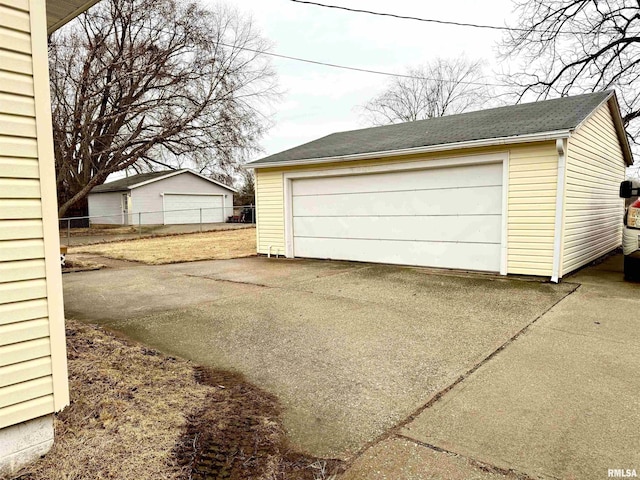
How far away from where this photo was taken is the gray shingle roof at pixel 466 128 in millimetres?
6992

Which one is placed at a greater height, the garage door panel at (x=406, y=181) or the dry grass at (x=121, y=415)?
the garage door panel at (x=406, y=181)

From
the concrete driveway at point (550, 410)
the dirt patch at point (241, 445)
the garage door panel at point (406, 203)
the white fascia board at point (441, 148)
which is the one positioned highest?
the white fascia board at point (441, 148)

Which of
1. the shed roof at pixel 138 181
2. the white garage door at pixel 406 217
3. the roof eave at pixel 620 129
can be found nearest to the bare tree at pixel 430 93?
the shed roof at pixel 138 181

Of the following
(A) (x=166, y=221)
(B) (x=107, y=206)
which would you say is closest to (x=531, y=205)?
(A) (x=166, y=221)

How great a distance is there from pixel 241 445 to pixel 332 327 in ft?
7.60

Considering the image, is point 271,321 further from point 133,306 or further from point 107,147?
point 107,147

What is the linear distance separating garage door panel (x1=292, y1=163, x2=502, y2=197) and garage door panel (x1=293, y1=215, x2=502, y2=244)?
622 millimetres

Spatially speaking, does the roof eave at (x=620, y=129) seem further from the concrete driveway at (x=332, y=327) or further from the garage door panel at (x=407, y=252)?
the concrete driveway at (x=332, y=327)

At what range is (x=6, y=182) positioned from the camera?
204 cm

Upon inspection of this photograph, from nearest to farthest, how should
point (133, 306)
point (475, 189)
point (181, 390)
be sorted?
point (181, 390) < point (133, 306) < point (475, 189)

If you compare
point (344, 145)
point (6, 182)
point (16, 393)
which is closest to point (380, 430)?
point (16, 393)

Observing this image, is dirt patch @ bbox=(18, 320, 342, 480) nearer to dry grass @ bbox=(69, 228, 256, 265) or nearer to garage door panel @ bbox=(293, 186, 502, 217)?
garage door panel @ bbox=(293, 186, 502, 217)

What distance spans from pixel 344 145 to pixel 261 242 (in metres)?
3.28

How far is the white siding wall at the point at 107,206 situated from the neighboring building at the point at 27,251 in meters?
24.7
